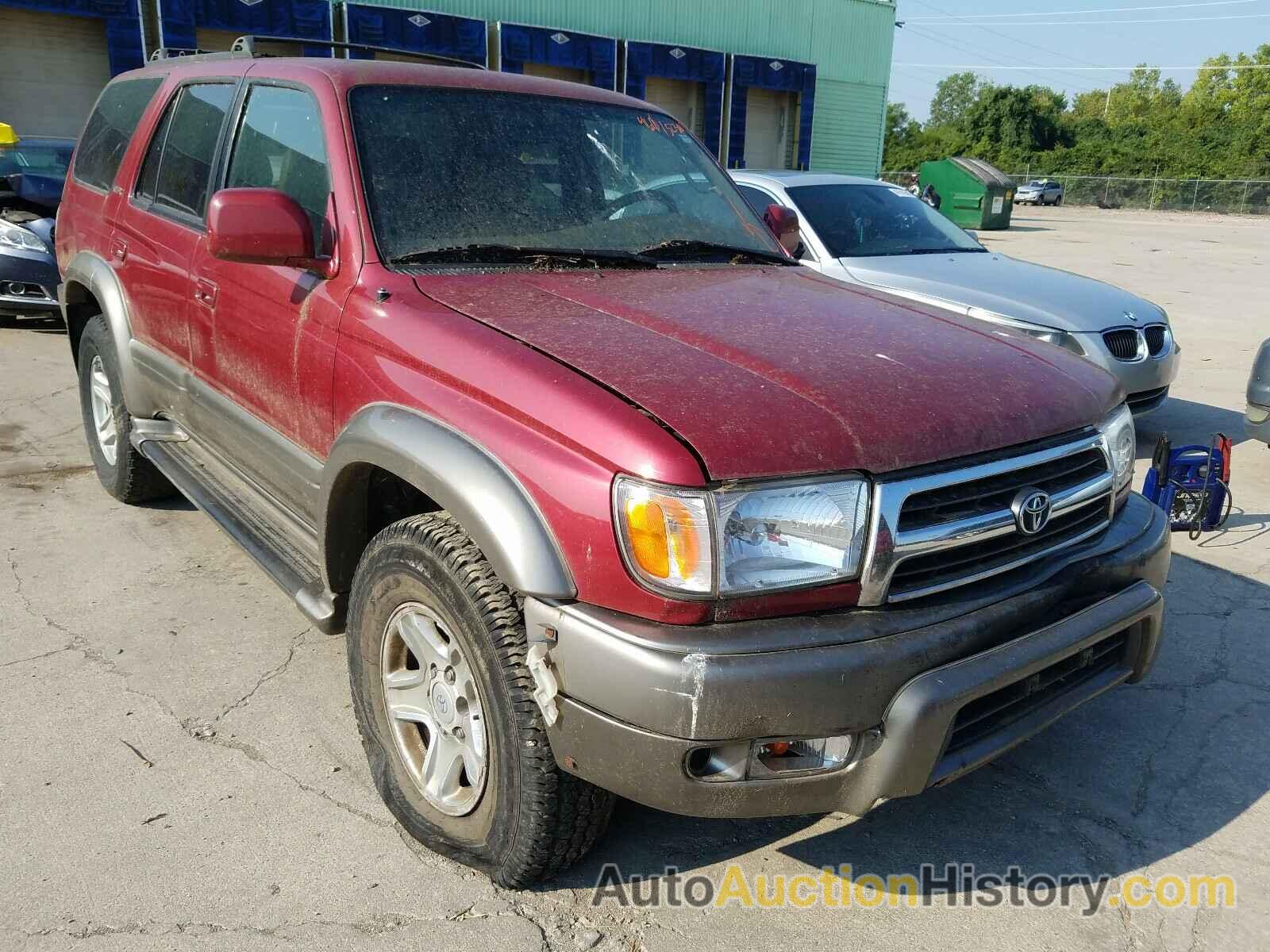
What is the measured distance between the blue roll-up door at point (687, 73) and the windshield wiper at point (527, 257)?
23.1m

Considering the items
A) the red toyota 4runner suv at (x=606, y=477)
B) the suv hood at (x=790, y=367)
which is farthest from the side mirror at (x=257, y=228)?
the suv hood at (x=790, y=367)

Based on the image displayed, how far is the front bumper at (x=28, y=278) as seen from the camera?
870cm

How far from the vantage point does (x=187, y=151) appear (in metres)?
3.95

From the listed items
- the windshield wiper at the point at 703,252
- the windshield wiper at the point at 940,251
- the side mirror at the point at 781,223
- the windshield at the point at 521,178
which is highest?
the windshield at the point at 521,178

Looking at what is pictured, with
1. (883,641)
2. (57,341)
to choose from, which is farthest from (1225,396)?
(57,341)

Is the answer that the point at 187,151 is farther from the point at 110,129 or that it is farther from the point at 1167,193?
the point at 1167,193

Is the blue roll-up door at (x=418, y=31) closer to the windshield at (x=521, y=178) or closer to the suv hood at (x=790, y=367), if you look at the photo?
the windshield at (x=521, y=178)

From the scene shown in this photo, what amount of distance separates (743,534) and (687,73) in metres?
27.1

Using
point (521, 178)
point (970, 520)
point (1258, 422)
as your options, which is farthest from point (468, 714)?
point (1258, 422)

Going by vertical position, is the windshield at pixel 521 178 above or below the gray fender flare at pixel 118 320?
above

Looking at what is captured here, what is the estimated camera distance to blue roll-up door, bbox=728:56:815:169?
2833 centimetres

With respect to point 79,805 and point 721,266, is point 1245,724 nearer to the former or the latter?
point 721,266

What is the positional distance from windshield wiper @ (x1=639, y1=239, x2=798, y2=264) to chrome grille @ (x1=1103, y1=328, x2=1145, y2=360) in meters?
3.51

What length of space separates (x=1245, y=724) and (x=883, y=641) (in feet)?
6.59
